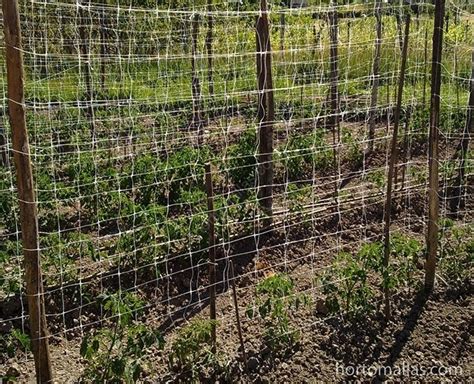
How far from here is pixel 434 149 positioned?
12.1 feet

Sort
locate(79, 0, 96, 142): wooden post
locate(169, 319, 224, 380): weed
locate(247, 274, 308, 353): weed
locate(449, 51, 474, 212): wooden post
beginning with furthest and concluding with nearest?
locate(449, 51, 474, 212): wooden post < locate(79, 0, 96, 142): wooden post < locate(247, 274, 308, 353): weed < locate(169, 319, 224, 380): weed

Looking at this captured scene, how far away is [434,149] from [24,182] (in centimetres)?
270

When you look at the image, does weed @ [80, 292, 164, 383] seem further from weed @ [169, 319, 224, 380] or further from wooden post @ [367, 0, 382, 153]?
wooden post @ [367, 0, 382, 153]

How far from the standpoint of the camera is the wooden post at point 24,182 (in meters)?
2.24

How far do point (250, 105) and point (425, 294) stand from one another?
526cm

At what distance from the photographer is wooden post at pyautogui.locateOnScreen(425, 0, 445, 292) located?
3.58m

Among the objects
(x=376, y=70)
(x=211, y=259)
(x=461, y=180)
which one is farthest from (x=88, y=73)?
(x=461, y=180)

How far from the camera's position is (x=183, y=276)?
4.10 meters

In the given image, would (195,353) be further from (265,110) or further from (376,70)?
(376,70)

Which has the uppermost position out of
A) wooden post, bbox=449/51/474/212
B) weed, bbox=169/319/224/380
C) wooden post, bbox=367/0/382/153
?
wooden post, bbox=367/0/382/153

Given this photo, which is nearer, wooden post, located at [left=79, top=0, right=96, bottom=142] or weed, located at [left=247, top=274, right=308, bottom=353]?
weed, located at [left=247, top=274, right=308, bottom=353]

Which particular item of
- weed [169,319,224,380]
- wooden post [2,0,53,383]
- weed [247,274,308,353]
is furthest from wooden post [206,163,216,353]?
wooden post [2,0,53,383]

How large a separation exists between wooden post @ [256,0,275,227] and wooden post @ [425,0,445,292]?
4.10 ft

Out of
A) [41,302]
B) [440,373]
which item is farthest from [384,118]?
[41,302]
